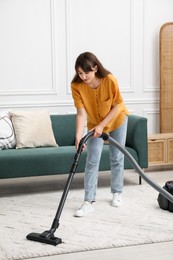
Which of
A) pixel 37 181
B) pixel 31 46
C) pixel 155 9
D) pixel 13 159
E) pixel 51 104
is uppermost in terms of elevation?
pixel 155 9

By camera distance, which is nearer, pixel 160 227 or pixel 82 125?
pixel 160 227

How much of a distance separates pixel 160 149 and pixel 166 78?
0.94 metres

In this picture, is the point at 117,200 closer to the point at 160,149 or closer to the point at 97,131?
the point at 97,131

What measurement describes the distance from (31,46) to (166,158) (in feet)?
6.35

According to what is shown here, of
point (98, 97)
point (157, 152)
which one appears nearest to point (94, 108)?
point (98, 97)

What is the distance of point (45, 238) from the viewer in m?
2.84

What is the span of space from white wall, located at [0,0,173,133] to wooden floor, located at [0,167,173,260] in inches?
33.2

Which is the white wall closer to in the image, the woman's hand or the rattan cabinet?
the rattan cabinet

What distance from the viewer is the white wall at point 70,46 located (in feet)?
16.4

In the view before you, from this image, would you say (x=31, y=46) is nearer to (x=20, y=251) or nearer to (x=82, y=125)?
(x=82, y=125)

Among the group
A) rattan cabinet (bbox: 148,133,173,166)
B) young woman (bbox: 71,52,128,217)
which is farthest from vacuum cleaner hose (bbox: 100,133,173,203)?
rattan cabinet (bbox: 148,133,173,166)

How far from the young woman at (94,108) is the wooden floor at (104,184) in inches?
28.6

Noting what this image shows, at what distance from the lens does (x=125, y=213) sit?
3498 millimetres

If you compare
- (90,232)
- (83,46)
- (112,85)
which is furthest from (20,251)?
(83,46)
